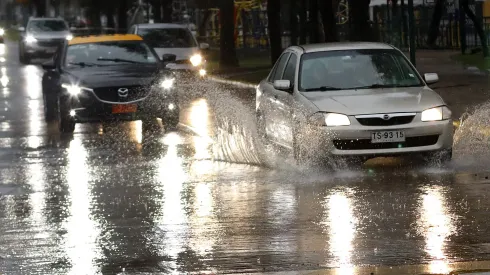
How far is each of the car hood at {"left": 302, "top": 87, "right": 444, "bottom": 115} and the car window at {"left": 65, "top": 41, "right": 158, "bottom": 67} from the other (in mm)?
7104

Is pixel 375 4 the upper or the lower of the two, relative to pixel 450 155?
lower

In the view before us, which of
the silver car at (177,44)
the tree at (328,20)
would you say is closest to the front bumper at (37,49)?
the silver car at (177,44)

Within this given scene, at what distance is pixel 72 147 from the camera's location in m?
17.0

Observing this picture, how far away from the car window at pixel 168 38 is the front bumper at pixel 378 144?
18383 mm

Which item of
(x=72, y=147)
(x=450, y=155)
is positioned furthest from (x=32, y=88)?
(x=450, y=155)

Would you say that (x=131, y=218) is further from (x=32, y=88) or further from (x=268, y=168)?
(x=32, y=88)

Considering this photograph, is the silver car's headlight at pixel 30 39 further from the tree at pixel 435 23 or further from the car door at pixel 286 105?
the car door at pixel 286 105

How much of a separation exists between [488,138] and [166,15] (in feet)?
129

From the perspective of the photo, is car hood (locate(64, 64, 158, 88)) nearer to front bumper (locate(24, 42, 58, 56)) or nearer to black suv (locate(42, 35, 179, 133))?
black suv (locate(42, 35, 179, 133))

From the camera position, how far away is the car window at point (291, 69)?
45.9ft

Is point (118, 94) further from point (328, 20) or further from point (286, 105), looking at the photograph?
point (328, 20)

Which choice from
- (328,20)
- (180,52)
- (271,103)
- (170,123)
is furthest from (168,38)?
(271,103)

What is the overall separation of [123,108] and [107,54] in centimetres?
171

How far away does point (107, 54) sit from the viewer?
19.9 meters
